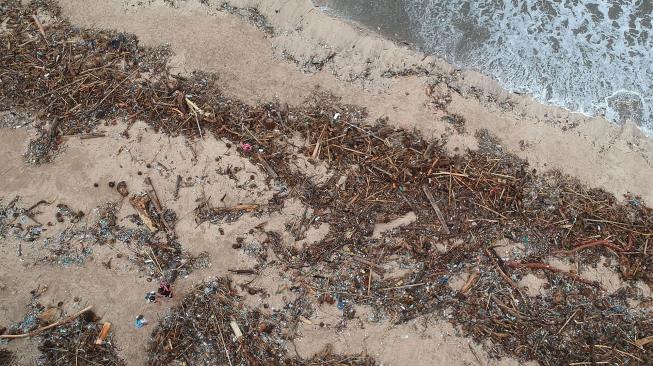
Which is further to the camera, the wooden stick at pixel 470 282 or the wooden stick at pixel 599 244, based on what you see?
the wooden stick at pixel 599 244

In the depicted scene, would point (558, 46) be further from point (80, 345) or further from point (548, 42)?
point (80, 345)

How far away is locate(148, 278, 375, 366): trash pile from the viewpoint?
3.45 m

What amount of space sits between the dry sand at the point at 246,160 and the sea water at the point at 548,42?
305mm

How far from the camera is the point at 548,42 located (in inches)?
208

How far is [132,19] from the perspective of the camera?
487cm

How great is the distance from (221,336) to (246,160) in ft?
4.85

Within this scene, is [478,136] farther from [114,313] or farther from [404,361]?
[114,313]

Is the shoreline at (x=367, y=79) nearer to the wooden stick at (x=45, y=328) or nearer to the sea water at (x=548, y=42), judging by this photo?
the sea water at (x=548, y=42)

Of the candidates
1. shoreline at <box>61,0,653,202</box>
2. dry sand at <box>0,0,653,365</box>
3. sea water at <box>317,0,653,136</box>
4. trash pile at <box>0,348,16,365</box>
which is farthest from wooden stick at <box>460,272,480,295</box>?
trash pile at <box>0,348,16,365</box>

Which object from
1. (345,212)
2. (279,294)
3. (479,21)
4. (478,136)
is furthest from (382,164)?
(479,21)

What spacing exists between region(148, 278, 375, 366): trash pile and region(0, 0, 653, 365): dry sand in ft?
0.36

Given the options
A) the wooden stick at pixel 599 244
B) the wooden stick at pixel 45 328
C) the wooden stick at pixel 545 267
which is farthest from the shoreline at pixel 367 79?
the wooden stick at pixel 45 328

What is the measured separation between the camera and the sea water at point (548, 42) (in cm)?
499

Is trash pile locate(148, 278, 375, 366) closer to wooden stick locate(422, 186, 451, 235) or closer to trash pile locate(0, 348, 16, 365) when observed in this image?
trash pile locate(0, 348, 16, 365)
